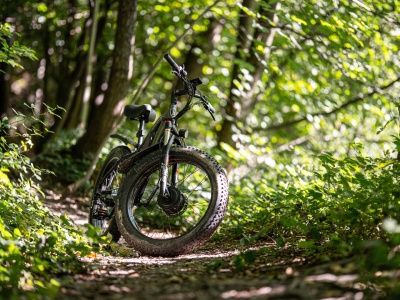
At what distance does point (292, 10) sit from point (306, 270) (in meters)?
6.27

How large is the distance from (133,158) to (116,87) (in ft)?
12.4

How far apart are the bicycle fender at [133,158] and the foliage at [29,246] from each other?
3.05ft

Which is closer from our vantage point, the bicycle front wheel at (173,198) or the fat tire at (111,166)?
the bicycle front wheel at (173,198)

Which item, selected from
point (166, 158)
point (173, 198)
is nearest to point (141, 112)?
point (166, 158)

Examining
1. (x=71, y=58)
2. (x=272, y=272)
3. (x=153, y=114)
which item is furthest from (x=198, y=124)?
(x=272, y=272)

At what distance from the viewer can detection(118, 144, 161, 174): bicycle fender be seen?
5.14 m

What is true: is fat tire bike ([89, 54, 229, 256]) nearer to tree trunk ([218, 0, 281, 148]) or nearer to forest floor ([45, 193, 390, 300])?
forest floor ([45, 193, 390, 300])

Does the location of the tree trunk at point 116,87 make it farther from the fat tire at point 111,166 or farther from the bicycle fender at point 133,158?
the bicycle fender at point 133,158

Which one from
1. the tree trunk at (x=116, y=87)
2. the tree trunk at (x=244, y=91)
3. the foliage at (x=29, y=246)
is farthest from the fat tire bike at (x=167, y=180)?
the tree trunk at (x=244, y=91)

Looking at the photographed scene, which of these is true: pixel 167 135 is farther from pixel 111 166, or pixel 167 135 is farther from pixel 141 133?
pixel 111 166

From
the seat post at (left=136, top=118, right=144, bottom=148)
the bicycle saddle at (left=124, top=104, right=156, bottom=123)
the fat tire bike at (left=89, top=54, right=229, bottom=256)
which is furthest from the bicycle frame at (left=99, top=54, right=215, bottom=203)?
the bicycle saddle at (left=124, top=104, right=156, bottom=123)

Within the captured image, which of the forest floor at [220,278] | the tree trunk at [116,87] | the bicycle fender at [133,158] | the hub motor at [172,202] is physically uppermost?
the tree trunk at [116,87]

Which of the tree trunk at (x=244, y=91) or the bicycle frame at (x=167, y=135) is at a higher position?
the tree trunk at (x=244, y=91)

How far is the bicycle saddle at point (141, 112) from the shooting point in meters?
5.62
